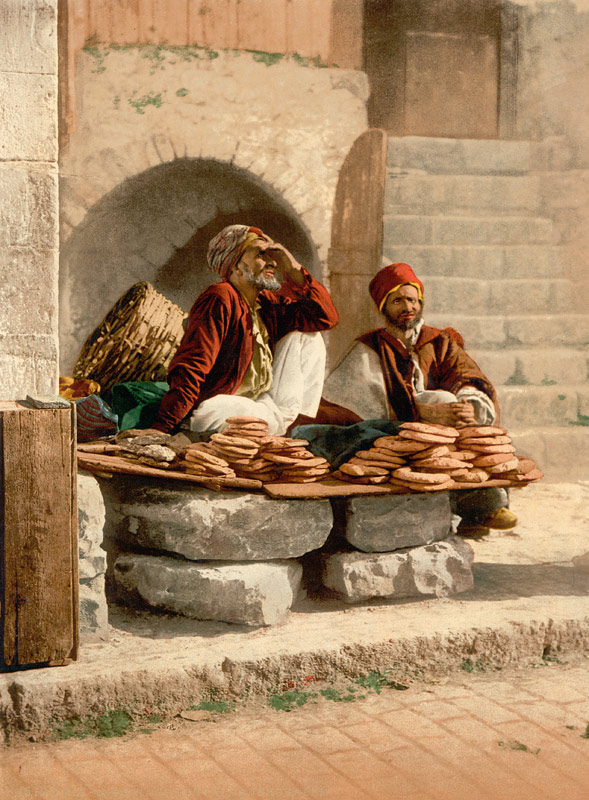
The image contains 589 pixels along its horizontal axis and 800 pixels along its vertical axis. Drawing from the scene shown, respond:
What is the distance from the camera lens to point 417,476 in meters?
4.40

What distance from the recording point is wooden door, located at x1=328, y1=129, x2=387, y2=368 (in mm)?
7156

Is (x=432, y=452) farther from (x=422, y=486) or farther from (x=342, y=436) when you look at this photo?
(x=342, y=436)

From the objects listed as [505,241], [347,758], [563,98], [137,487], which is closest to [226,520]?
[137,487]

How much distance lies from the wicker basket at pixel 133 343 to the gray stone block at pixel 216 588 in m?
1.73

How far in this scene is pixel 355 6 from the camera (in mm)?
7184

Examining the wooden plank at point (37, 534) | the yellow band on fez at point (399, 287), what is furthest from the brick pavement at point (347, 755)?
the yellow band on fez at point (399, 287)

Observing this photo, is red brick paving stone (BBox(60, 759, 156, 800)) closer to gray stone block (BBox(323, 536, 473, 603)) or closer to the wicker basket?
gray stone block (BBox(323, 536, 473, 603))

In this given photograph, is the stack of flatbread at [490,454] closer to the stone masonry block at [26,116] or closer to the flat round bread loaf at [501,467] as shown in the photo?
the flat round bread loaf at [501,467]

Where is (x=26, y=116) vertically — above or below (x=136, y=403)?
above

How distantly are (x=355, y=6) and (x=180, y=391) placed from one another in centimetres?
394

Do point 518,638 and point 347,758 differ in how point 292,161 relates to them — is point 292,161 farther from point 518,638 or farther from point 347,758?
point 347,758

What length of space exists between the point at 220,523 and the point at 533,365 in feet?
12.6

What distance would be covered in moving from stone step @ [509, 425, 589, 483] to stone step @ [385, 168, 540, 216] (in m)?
1.67

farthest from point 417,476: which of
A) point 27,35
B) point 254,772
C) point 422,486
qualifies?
point 27,35
